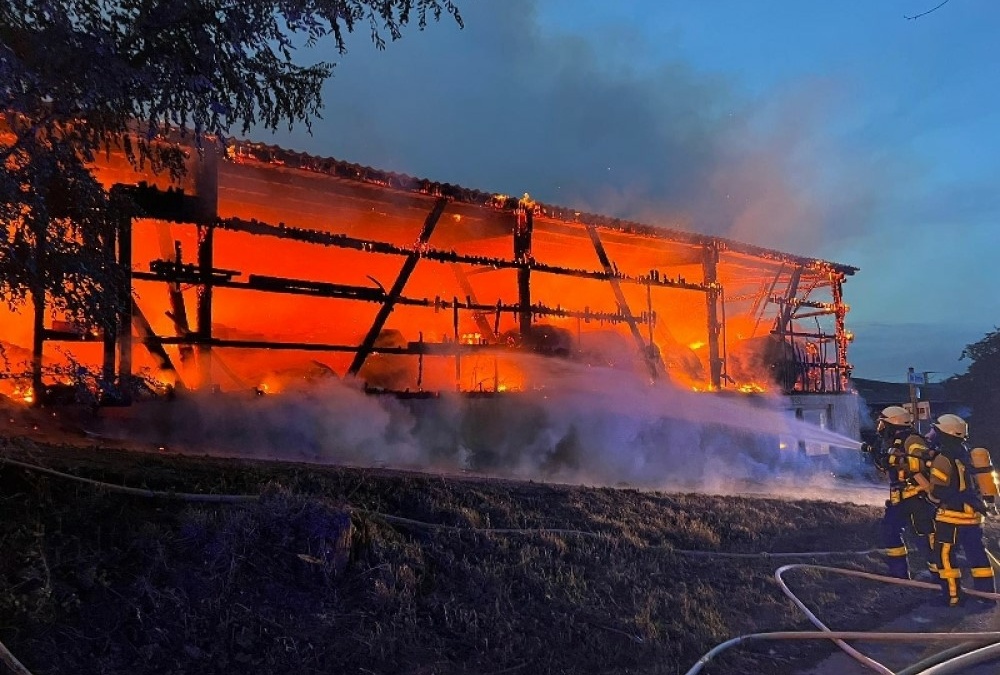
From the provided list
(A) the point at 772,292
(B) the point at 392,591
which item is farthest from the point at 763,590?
(A) the point at 772,292

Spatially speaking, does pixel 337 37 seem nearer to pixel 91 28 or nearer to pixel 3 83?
pixel 91 28

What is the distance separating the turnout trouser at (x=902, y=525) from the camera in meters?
7.45

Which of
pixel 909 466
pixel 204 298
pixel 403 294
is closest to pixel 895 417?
pixel 909 466

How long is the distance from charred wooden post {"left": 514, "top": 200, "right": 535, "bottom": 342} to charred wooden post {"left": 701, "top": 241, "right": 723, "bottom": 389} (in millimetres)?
5354

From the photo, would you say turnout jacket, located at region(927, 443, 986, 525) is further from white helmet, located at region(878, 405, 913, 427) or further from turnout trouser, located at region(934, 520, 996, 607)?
white helmet, located at region(878, 405, 913, 427)

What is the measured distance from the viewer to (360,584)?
4375mm

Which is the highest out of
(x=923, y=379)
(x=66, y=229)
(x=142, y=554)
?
(x=66, y=229)

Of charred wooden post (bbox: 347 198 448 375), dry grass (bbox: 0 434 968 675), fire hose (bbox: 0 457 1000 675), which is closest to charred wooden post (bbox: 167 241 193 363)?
charred wooden post (bbox: 347 198 448 375)

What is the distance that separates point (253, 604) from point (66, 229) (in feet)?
8.02

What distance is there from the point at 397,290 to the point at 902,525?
24.5 ft

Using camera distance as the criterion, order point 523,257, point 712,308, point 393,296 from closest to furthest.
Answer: point 393,296, point 523,257, point 712,308

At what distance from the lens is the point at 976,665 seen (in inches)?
200

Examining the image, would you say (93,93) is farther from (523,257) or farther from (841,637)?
(523,257)

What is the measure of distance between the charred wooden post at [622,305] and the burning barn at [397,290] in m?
0.03
